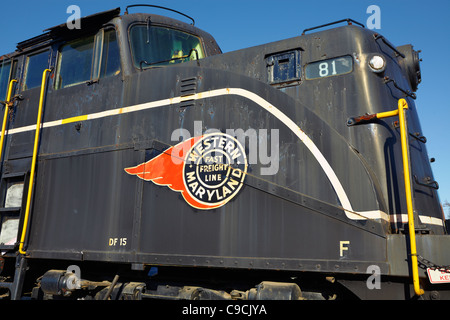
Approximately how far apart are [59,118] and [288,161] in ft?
11.2

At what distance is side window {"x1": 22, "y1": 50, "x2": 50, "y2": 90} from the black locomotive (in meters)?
0.34

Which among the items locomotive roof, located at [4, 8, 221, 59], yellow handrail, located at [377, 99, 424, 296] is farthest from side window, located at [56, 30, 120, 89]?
yellow handrail, located at [377, 99, 424, 296]

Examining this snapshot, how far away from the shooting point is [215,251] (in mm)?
4348

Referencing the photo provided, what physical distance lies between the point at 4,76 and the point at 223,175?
4.81 metres

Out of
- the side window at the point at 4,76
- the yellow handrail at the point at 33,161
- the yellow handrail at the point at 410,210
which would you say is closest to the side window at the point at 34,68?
the yellow handrail at the point at 33,161

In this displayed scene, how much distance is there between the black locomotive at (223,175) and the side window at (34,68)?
339 millimetres

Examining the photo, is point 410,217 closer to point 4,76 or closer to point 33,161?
point 33,161

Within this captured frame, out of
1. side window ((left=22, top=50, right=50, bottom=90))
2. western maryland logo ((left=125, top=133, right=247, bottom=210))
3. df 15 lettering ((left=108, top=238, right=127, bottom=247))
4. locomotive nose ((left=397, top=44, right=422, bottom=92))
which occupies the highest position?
side window ((left=22, top=50, right=50, bottom=90))

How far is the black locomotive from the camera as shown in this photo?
397cm

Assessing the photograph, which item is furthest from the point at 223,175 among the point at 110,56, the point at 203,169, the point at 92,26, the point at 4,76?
the point at 4,76

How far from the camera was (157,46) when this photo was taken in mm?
6062

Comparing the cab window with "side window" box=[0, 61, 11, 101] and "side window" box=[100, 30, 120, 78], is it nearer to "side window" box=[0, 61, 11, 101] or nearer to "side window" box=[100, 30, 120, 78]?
"side window" box=[100, 30, 120, 78]

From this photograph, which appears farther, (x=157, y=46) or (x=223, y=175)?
(x=157, y=46)
